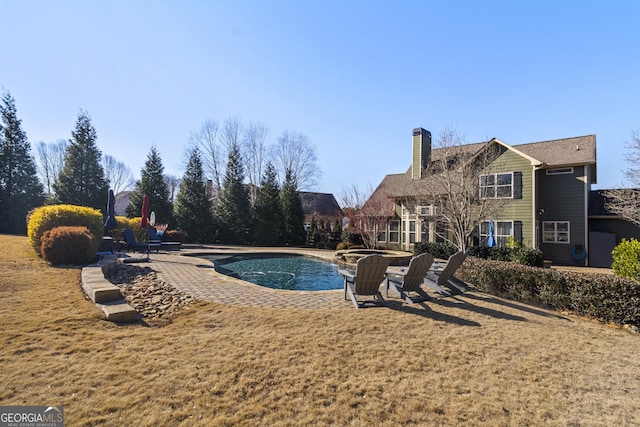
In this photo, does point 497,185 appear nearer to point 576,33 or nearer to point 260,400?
point 576,33

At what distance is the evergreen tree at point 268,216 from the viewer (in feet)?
81.5

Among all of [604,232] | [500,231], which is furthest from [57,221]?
[604,232]

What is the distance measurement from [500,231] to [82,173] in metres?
30.8

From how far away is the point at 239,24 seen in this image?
9.95m

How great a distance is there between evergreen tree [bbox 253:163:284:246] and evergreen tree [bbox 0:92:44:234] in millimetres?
18466

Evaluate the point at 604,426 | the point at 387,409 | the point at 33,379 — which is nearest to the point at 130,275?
the point at 33,379

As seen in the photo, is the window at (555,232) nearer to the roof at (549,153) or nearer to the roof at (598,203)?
the roof at (598,203)

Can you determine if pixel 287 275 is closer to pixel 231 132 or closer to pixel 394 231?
pixel 394 231

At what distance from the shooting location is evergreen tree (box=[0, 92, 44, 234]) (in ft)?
79.0

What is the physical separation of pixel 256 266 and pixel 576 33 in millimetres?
13730

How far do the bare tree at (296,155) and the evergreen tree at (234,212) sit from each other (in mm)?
6573

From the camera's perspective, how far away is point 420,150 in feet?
63.9

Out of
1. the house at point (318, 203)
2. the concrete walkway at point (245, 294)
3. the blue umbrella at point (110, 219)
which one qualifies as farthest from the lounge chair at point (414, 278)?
the house at point (318, 203)
